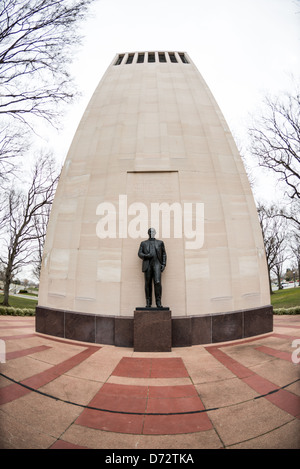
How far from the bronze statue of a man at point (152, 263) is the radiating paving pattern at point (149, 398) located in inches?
69.9

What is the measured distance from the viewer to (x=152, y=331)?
660 cm

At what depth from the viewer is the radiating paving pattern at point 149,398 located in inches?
127

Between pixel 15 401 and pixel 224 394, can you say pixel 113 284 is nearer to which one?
pixel 15 401

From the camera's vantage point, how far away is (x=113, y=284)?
752 cm

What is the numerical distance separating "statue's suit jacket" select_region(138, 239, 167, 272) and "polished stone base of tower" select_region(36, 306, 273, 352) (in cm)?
155

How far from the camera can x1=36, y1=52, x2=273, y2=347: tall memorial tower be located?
24.5ft

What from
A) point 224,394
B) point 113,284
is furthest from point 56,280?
point 224,394

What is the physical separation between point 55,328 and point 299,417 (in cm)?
729

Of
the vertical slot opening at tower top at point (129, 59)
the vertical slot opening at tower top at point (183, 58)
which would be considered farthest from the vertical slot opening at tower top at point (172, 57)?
the vertical slot opening at tower top at point (129, 59)

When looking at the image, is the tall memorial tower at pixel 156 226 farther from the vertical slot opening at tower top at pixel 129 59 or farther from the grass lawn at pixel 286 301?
the grass lawn at pixel 286 301

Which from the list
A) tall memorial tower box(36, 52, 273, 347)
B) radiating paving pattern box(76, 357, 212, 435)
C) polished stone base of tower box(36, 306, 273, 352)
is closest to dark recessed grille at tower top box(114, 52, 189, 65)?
tall memorial tower box(36, 52, 273, 347)

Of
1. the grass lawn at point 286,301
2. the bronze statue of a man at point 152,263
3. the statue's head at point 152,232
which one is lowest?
the grass lawn at point 286,301
